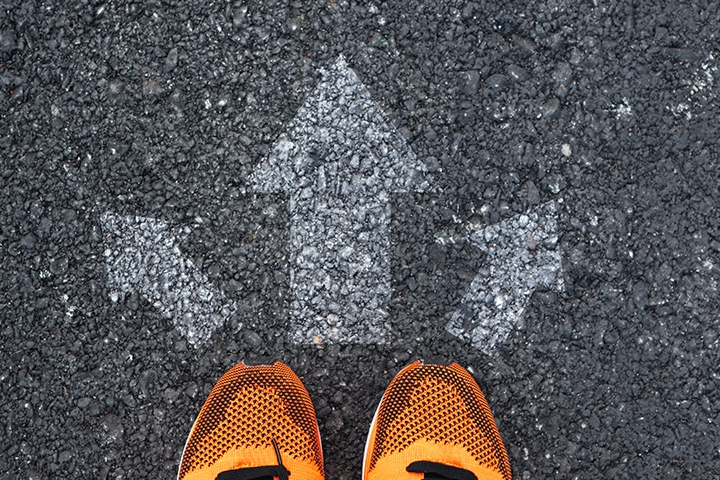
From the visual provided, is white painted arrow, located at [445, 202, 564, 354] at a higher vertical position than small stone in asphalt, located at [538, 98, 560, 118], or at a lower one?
lower

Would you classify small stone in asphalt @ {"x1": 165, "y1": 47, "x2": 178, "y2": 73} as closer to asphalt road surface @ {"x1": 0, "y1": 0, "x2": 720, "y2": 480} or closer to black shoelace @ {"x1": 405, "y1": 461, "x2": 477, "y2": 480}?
asphalt road surface @ {"x1": 0, "y1": 0, "x2": 720, "y2": 480}

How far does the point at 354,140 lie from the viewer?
89.0 inches

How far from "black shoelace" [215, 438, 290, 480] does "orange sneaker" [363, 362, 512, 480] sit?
313mm

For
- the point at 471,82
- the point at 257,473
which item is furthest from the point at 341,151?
the point at 257,473

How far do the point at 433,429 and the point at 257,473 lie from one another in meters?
0.63

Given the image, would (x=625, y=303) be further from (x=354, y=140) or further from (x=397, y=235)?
(x=354, y=140)

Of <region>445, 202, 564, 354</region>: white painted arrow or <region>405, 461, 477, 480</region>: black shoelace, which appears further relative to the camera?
<region>445, 202, 564, 354</region>: white painted arrow

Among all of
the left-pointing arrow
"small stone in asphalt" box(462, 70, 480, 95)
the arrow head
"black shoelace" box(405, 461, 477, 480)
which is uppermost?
"small stone in asphalt" box(462, 70, 480, 95)

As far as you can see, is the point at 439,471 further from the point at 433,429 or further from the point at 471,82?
the point at 471,82

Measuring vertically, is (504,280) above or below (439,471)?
above

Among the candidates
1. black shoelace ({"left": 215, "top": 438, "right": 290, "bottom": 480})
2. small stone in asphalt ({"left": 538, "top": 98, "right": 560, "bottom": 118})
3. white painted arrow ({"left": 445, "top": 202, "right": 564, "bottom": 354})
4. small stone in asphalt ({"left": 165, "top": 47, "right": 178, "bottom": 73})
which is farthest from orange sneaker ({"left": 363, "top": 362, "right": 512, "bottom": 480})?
small stone in asphalt ({"left": 165, "top": 47, "right": 178, "bottom": 73})

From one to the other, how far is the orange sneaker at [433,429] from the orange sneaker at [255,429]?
235 millimetres

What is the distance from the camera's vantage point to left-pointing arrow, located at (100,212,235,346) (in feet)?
7.34

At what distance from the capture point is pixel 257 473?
2061 millimetres
